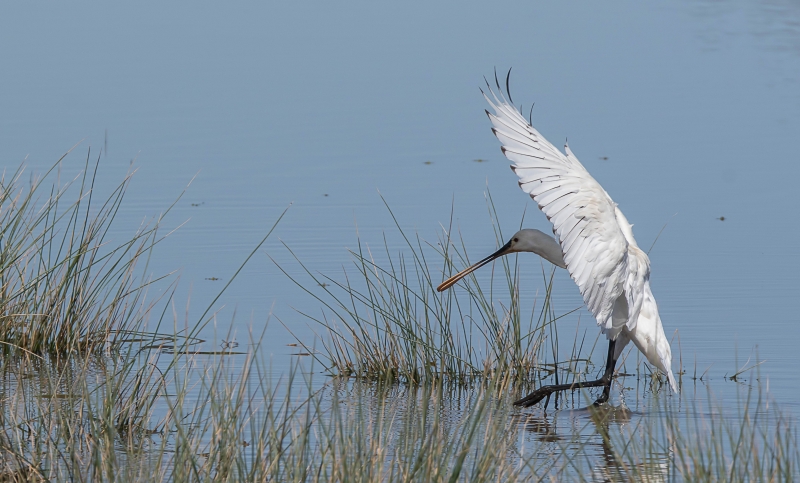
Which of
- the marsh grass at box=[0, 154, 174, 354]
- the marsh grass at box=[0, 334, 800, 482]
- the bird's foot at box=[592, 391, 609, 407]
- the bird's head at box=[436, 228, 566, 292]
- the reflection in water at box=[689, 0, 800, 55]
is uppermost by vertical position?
the reflection in water at box=[689, 0, 800, 55]

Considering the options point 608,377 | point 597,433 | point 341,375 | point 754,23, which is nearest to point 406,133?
point 341,375

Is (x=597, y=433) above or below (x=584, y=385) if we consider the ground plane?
below

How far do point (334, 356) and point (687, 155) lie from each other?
649cm

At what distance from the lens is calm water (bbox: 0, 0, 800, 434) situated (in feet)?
30.5

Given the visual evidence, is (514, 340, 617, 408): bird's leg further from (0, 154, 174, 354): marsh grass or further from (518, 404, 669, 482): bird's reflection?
(0, 154, 174, 354): marsh grass

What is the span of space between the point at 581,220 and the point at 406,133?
7.42 m

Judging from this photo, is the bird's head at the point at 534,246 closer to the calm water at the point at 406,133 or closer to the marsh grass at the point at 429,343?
the marsh grass at the point at 429,343

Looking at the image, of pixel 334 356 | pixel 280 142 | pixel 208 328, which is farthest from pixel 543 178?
pixel 280 142

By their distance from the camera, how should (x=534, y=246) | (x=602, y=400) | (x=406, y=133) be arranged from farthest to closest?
(x=406, y=133)
(x=534, y=246)
(x=602, y=400)

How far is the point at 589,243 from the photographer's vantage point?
20.8ft

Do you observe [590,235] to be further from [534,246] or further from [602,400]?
[602,400]

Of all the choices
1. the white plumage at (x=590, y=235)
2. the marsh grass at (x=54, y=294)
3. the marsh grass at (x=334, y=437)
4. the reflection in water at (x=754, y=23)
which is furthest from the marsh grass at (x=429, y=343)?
the reflection in water at (x=754, y=23)

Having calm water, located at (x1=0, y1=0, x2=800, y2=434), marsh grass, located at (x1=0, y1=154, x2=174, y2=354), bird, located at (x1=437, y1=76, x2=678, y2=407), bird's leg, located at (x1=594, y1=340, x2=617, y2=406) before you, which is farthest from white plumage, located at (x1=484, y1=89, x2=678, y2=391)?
marsh grass, located at (x1=0, y1=154, x2=174, y2=354)

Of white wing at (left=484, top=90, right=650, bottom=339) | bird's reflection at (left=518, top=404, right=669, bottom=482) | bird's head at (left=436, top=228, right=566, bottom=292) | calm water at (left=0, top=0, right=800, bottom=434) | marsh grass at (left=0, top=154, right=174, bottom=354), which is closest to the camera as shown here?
bird's reflection at (left=518, top=404, right=669, bottom=482)
